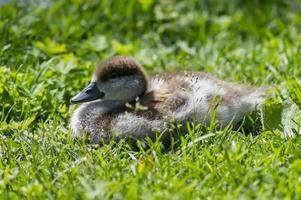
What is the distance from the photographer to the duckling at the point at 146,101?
4.47 m

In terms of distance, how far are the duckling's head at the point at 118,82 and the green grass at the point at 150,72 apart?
1.04 ft

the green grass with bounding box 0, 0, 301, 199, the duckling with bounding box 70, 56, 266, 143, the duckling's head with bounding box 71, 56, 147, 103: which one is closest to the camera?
the green grass with bounding box 0, 0, 301, 199

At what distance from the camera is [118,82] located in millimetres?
4789

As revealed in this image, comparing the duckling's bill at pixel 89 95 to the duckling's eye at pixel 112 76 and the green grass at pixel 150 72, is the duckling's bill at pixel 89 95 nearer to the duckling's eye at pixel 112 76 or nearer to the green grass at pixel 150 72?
the duckling's eye at pixel 112 76

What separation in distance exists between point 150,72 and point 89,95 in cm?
106

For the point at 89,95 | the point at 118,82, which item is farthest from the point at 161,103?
the point at 89,95

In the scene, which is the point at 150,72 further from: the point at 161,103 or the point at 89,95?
the point at 161,103

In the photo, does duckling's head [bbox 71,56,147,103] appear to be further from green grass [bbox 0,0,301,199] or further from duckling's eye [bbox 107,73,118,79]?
green grass [bbox 0,0,301,199]

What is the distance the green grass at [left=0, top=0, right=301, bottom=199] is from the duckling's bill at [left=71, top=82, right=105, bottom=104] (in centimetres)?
21

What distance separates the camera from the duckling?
4.47m

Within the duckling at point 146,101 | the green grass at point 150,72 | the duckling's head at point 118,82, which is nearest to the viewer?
the green grass at point 150,72

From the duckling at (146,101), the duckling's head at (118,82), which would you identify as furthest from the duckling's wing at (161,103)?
the duckling's head at (118,82)

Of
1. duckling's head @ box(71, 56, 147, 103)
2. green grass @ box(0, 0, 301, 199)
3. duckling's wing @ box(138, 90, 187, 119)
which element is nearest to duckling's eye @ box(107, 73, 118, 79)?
duckling's head @ box(71, 56, 147, 103)

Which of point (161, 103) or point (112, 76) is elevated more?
point (112, 76)
